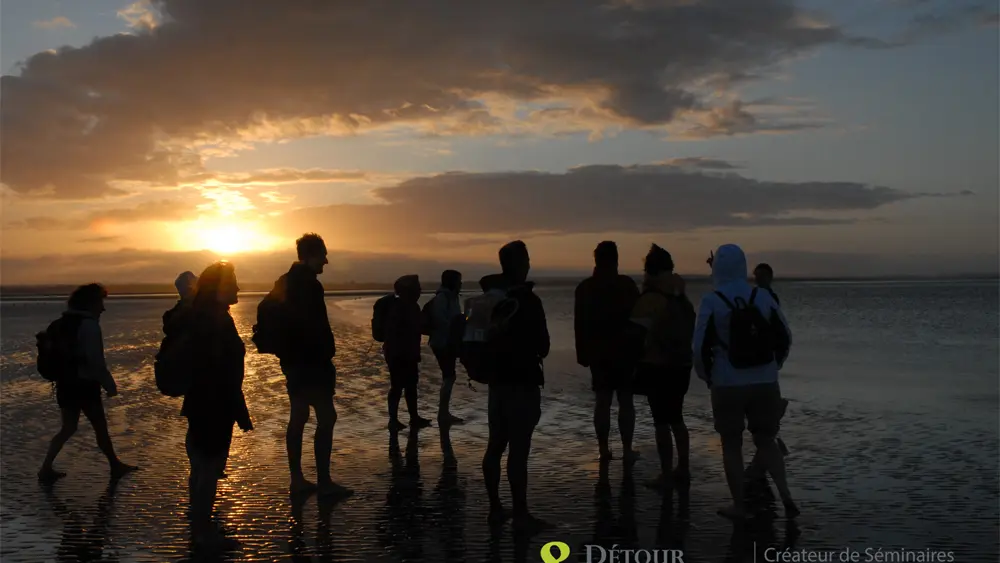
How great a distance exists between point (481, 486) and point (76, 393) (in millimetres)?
4243

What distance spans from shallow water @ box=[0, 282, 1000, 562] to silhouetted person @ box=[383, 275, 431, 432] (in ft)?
1.39

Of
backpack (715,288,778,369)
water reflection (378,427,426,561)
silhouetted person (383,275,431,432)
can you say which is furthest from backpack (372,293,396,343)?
backpack (715,288,778,369)

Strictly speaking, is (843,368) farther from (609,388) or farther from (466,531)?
(466,531)

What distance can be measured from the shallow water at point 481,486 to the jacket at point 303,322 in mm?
1254

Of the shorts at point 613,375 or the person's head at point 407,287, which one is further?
the person's head at point 407,287

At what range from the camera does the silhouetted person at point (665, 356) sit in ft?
27.9

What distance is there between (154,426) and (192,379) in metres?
6.74

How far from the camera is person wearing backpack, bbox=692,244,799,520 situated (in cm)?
686

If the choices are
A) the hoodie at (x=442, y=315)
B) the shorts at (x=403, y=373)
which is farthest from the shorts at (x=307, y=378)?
the hoodie at (x=442, y=315)

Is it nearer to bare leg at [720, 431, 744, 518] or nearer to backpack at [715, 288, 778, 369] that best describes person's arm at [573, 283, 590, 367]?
bare leg at [720, 431, 744, 518]

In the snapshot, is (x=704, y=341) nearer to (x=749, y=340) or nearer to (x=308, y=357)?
(x=749, y=340)

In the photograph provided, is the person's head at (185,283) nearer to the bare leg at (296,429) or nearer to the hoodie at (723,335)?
the bare leg at (296,429)

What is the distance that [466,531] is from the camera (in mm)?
7070

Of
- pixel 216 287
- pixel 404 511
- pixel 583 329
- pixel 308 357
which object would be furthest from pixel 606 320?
pixel 216 287
